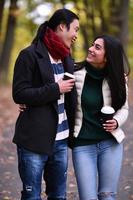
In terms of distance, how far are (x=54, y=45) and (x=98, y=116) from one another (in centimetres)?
83

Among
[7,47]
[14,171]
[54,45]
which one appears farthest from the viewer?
[7,47]

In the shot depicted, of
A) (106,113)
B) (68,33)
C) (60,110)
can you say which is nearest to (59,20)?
(68,33)

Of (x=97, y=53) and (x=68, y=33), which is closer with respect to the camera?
(x=68, y=33)

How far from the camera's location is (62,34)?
4.99m

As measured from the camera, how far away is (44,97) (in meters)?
4.80

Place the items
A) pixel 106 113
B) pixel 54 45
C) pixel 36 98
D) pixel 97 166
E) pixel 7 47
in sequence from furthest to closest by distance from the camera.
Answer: pixel 7 47 < pixel 97 166 < pixel 106 113 < pixel 54 45 < pixel 36 98

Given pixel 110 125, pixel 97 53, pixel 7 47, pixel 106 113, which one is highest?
pixel 97 53

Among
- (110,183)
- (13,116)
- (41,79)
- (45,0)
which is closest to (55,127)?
(41,79)

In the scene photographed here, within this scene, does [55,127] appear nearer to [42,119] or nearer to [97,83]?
[42,119]

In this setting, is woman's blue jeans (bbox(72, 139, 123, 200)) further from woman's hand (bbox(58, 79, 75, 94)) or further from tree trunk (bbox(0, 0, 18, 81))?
tree trunk (bbox(0, 0, 18, 81))

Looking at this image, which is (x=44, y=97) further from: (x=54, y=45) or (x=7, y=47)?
(x=7, y=47)

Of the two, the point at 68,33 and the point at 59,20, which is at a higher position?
the point at 59,20

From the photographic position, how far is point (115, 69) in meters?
5.17

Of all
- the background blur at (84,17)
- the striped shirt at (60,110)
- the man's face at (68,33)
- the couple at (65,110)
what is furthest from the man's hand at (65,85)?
the background blur at (84,17)
